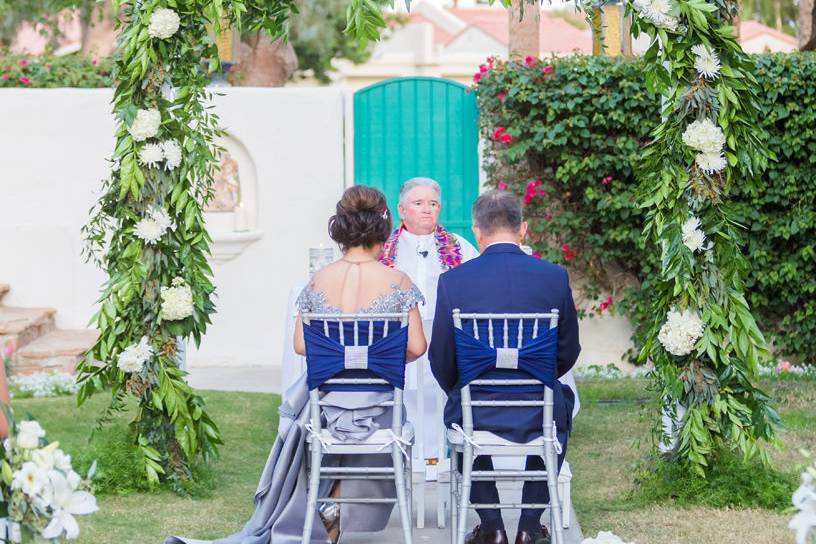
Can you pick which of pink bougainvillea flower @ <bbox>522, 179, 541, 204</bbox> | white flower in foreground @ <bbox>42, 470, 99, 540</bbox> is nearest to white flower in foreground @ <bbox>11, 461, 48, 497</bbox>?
white flower in foreground @ <bbox>42, 470, 99, 540</bbox>

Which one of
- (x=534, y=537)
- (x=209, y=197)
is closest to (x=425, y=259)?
(x=209, y=197)

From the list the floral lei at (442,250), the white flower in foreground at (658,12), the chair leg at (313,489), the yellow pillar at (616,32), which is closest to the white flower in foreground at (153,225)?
the floral lei at (442,250)

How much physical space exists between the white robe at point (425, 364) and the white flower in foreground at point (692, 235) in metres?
1.37

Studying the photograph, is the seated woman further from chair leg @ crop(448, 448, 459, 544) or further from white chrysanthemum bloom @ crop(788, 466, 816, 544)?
white chrysanthemum bloom @ crop(788, 466, 816, 544)

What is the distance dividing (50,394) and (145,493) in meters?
2.87

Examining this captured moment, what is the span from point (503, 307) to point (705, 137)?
4.32 ft

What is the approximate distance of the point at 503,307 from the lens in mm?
4418

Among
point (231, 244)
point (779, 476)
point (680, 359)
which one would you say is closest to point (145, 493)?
point (680, 359)

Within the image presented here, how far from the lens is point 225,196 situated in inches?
374

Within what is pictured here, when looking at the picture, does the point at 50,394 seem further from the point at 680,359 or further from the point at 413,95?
the point at 680,359

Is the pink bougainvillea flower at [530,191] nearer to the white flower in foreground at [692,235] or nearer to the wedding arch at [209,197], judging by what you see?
the wedding arch at [209,197]

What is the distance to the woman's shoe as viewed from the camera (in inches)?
190

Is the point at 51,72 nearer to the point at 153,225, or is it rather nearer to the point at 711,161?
the point at 153,225

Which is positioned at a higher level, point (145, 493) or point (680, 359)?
point (680, 359)
